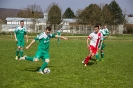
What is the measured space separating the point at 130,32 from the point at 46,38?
76753 mm

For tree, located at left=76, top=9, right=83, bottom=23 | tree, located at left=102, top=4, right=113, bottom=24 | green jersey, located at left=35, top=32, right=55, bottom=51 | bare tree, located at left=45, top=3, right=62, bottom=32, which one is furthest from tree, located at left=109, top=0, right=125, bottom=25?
green jersey, located at left=35, top=32, right=55, bottom=51

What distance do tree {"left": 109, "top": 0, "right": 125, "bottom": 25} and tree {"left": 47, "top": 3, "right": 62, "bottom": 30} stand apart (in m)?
18.4

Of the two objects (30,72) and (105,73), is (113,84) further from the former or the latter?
(30,72)

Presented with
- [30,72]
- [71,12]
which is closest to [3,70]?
[30,72]

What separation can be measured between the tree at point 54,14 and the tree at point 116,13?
1840 cm

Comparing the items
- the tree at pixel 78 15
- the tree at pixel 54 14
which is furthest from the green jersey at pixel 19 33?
the tree at pixel 78 15

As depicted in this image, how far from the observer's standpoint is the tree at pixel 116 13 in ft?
275

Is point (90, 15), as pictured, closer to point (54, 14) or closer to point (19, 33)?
point (54, 14)

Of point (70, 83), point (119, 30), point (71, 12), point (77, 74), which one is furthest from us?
point (71, 12)

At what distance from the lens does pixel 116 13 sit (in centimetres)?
8519

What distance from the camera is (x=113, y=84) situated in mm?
8422

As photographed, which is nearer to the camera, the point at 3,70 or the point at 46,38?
the point at 46,38

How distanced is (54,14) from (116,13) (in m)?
21.9

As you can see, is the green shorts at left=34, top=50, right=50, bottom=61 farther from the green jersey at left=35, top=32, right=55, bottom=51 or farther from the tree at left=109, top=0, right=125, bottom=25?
the tree at left=109, top=0, right=125, bottom=25
